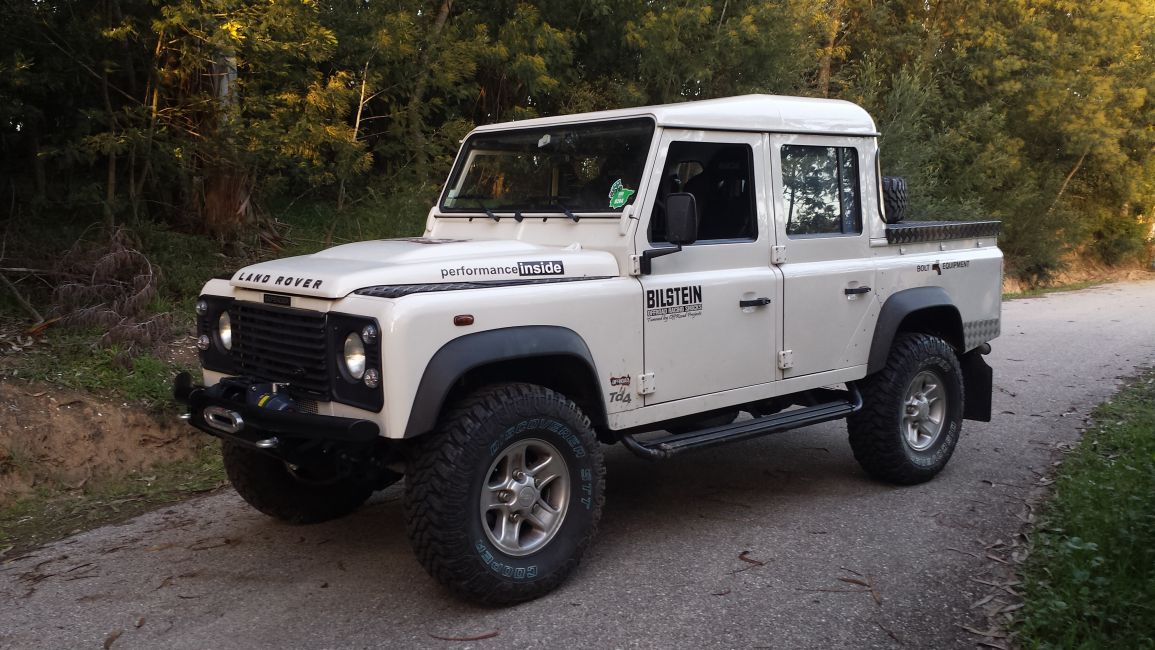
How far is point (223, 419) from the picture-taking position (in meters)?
4.29

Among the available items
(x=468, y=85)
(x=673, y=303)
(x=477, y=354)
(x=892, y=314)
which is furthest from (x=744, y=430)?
(x=468, y=85)

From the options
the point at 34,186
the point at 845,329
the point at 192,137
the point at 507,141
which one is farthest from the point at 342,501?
the point at 34,186

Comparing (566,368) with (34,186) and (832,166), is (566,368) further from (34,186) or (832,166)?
(34,186)

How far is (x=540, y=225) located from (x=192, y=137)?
5.49m

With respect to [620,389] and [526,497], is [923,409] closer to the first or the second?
[620,389]

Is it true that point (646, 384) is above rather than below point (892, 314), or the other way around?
below

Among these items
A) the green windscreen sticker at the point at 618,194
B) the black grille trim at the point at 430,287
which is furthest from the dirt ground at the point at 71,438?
the green windscreen sticker at the point at 618,194

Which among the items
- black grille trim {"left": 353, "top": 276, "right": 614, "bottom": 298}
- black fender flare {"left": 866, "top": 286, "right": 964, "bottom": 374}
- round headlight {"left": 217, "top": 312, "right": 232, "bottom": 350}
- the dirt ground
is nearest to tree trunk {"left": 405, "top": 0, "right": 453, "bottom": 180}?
the dirt ground

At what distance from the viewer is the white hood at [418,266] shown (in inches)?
163

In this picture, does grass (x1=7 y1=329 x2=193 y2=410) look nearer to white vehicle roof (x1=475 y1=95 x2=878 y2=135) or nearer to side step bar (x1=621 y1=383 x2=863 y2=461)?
white vehicle roof (x1=475 y1=95 x2=878 y2=135)

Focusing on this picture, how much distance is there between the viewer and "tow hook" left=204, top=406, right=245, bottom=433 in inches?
164

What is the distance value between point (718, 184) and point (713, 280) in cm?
57

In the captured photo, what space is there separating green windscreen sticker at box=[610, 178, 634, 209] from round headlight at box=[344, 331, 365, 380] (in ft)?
5.15

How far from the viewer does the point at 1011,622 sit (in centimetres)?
402
